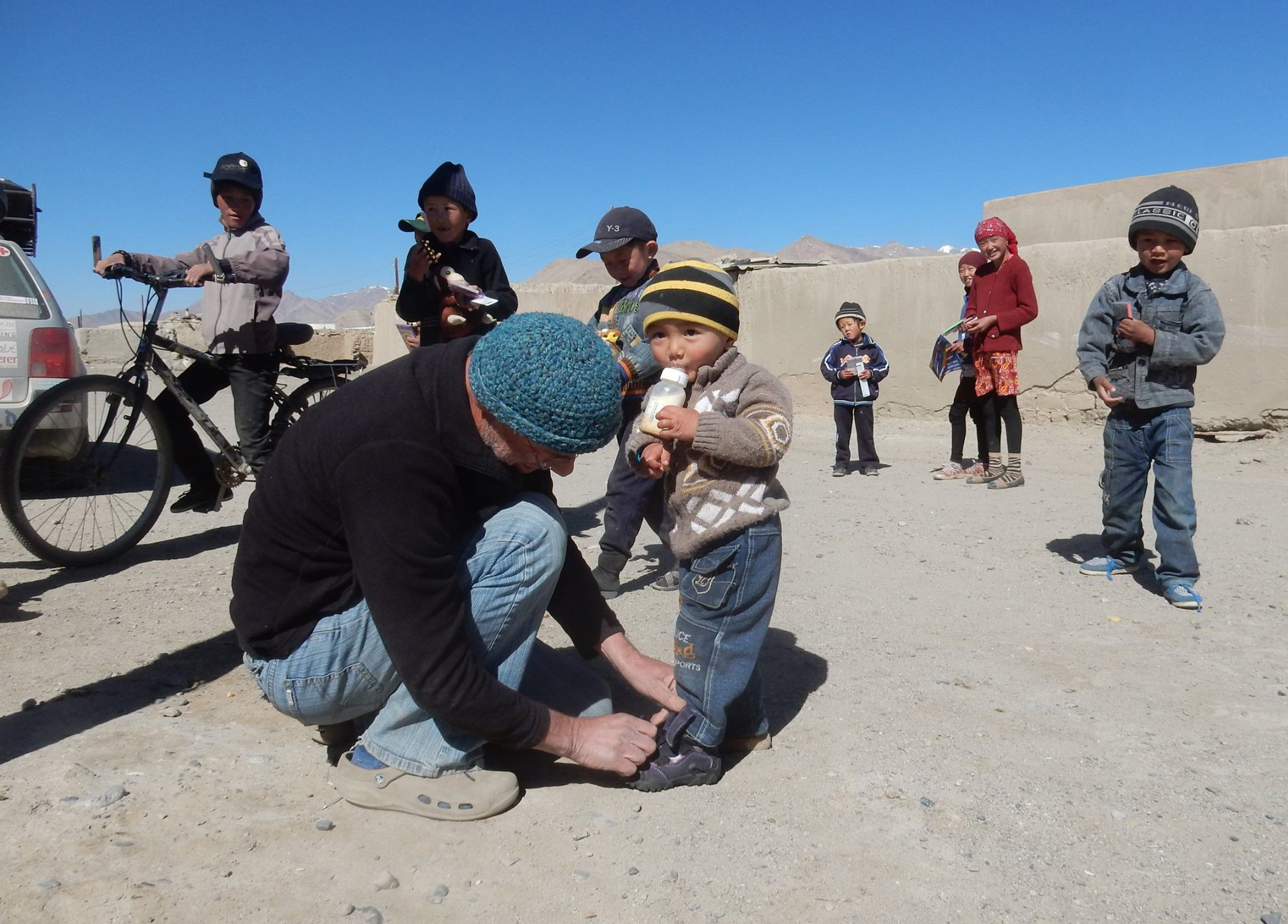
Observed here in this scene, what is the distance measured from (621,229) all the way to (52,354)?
3.49 metres

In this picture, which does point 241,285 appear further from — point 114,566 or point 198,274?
point 114,566

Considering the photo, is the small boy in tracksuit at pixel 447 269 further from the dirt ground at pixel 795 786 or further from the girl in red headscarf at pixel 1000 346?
the girl in red headscarf at pixel 1000 346

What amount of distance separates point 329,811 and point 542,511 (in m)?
0.89

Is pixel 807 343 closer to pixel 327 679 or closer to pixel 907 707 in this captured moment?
pixel 907 707

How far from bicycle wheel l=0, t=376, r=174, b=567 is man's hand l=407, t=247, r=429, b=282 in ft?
4.84

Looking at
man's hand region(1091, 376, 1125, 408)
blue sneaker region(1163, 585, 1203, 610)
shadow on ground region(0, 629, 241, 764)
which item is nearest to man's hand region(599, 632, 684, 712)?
shadow on ground region(0, 629, 241, 764)

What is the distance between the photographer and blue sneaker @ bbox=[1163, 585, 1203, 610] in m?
3.83

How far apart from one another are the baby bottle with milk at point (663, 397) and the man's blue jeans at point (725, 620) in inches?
14.1

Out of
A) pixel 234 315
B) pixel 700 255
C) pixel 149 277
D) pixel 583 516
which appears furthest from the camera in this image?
pixel 700 255

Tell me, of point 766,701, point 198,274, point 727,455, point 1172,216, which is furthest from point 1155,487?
point 198,274

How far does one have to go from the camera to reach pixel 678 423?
2.37 m

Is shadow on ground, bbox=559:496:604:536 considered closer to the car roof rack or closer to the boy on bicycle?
the boy on bicycle

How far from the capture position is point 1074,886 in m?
2.06

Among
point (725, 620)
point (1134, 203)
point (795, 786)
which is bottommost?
point (795, 786)
